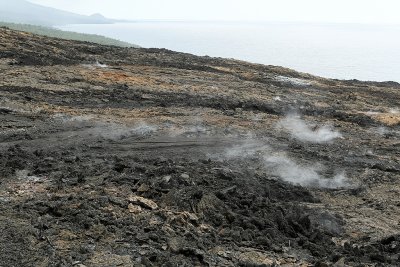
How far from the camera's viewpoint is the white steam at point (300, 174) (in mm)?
7078

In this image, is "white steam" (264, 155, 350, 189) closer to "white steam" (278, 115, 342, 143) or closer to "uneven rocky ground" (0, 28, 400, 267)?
"uneven rocky ground" (0, 28, 400, 267)

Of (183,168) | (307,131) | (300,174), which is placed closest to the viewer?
(183,168)

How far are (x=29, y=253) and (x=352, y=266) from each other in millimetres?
3298

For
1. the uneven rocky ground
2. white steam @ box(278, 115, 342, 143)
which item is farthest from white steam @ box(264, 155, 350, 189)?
white steam @ box(278, 115, 342, 143)

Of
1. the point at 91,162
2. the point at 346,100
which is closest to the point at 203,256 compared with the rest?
the point at 91,162

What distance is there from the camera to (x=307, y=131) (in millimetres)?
9680

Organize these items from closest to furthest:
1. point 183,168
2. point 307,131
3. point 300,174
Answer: point 183,168 → point 300,174 → point 307,131

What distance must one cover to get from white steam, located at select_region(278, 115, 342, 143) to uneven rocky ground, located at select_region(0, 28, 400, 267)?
0.06 meters

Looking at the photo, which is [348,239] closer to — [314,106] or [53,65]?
[314,106]

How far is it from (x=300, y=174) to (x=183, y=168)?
2220 millimetres

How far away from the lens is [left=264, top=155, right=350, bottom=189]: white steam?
7.08 m

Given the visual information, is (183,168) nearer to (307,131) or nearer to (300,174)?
(300,174)

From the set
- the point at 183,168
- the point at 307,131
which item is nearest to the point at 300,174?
the point at 183,168

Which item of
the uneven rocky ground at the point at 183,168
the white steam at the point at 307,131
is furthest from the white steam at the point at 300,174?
the white steam at the point at 307,131
